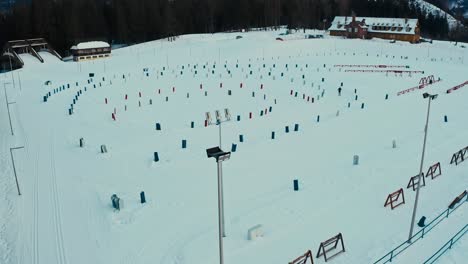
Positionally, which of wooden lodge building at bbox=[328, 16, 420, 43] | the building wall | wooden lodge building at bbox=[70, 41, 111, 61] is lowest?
wooden lodge building at bbox=[70, 41, 111, 61]

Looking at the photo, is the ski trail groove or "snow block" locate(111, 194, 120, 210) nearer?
the ski trail groove

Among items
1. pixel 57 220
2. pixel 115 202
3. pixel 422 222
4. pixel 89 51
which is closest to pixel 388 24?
pixel 89 51

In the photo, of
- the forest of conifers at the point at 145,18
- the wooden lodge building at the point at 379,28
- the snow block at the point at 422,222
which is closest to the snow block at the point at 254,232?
the snow block at the point at 422,222

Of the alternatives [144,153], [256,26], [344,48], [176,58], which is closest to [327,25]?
[256,26]

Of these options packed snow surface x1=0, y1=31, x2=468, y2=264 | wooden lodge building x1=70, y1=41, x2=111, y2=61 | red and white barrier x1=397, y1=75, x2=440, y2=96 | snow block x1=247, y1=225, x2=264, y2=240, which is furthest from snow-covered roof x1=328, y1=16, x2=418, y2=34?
snow block x1=247, y1=225, x2=264, y2=240

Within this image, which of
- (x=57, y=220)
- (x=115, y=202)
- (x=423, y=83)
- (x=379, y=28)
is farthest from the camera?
(x=379, y=28)

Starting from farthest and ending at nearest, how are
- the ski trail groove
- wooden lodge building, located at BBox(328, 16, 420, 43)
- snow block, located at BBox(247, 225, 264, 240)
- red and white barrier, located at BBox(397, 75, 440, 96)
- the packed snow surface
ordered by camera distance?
wooden lodge building, located at BBox(328, 16, 420, 43), red and white barrier, located at BBox(397, 75, 440, 96), the packed snow surface, snow block, located at BBox(247, 225, 264, 240), the ski trail groove

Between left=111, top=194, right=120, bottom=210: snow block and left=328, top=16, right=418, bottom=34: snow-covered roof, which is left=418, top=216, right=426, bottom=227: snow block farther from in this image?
left=328, top=16, right=418, bottom=34: snow-covered roof

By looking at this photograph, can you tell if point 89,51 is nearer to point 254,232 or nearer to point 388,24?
point 388,24

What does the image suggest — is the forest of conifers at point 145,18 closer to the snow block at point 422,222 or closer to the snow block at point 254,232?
the snow block at point 254,232
